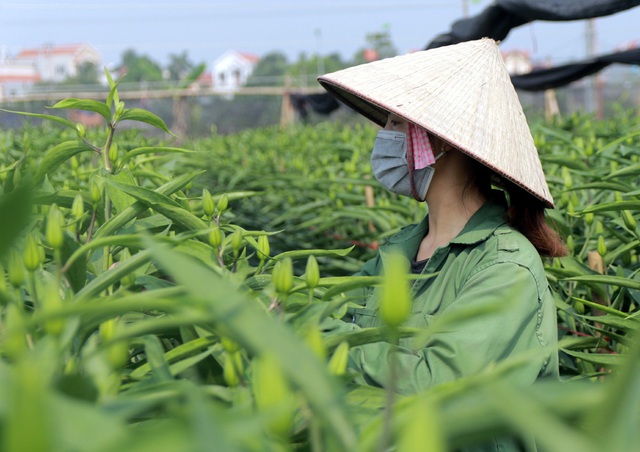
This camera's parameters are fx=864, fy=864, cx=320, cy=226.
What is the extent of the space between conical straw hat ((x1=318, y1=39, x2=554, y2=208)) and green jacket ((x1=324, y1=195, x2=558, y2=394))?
0.14 metres

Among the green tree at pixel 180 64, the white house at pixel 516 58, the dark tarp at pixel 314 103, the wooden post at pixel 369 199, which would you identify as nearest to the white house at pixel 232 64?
the green tree at pixel 180 64

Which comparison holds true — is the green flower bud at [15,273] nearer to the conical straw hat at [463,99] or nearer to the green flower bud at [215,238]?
the green flower bud at [215,238]

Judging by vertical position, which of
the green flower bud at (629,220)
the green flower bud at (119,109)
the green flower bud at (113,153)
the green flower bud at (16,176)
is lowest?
the green flower bud at (629,220)

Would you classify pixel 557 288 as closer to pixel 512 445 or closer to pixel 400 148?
pixel 400 148

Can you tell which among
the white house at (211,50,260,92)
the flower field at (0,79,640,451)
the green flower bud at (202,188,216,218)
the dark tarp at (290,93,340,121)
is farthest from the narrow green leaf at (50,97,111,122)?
the white house at (211,50,260,92)

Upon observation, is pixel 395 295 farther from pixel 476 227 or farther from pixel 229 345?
pixel 476 227

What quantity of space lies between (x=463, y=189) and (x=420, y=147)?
0.14m

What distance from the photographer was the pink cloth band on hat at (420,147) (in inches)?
74.6

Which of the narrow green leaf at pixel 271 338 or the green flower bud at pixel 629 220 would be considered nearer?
the narrow green leaf at pixel 271 338

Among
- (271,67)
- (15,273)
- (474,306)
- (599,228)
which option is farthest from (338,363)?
(271,67)

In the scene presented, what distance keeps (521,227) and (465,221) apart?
121 mm

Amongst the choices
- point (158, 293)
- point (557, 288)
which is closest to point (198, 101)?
point (557, 288)

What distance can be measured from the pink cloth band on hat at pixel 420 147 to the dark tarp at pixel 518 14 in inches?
112

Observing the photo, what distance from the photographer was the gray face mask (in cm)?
194
